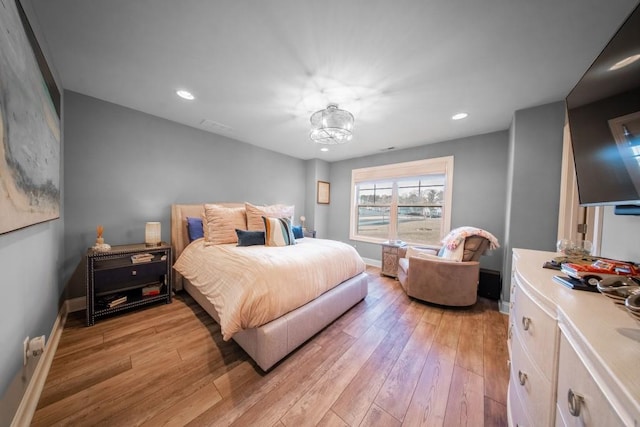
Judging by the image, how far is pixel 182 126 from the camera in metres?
2.89

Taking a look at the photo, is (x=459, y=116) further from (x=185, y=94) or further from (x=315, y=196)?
(x=185, y=94)

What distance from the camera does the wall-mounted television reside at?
0.84 m

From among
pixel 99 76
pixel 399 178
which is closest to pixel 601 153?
pixel 399 178

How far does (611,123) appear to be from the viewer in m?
0.98

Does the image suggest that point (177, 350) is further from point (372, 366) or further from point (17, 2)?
point (17, 2)

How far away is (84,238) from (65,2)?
7.09 ft

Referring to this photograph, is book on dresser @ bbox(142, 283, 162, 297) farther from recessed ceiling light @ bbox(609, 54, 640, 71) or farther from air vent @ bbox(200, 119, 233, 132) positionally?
recessed ceiling light @ bbox(609, 54, 640, 71)

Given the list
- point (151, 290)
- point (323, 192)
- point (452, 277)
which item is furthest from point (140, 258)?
point (452, 277)

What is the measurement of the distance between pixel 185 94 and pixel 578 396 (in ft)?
10.5

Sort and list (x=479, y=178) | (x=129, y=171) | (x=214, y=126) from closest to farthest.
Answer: (x=129, y=171)
(x=214, y=126)
(x=479, y=178)

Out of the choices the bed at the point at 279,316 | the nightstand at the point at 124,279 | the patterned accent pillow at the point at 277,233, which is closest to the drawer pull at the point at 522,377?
the bed at the point at 279,316

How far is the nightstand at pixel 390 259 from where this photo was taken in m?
3.46

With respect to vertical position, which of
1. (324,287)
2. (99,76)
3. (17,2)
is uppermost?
(99,76)

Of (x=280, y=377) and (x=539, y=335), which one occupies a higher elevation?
(x=539, y=335)
